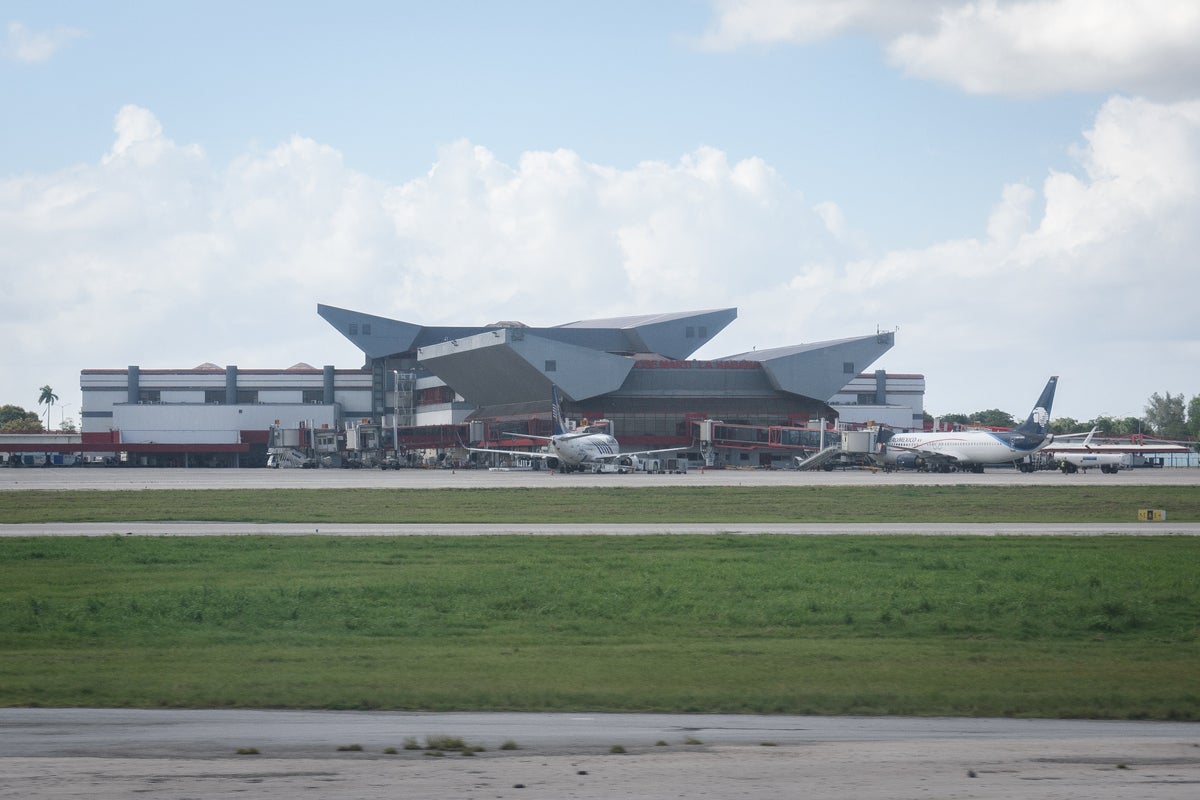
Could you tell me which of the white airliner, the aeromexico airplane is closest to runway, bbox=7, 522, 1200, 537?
the white airliner

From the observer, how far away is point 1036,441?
10831 centimetres

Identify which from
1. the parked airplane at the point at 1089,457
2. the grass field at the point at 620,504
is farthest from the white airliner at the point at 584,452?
the parked airplane at the point at 1089,457

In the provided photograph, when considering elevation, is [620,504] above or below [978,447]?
below

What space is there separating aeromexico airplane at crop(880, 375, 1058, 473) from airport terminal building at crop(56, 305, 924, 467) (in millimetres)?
30396

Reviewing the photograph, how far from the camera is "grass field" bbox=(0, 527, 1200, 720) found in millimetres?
16734

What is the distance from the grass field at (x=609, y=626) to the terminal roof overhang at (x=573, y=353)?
385 ft

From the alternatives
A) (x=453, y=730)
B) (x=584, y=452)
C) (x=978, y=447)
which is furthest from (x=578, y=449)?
(x=453, y=730)

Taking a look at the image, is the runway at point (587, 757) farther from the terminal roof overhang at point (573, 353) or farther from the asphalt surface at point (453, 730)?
the terminal roof overhang at point (573, 353)

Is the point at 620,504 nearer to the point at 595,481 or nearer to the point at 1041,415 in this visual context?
the point at 595,481

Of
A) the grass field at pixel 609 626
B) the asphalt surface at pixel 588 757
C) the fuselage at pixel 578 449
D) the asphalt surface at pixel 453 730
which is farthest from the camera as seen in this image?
the fuselage at pixel 578 449

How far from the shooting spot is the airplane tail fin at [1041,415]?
107 metres

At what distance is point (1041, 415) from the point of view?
107375 millimetres

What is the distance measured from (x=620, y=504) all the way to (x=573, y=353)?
3822 inches

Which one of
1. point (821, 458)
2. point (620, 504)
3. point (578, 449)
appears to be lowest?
point (620, 504)
